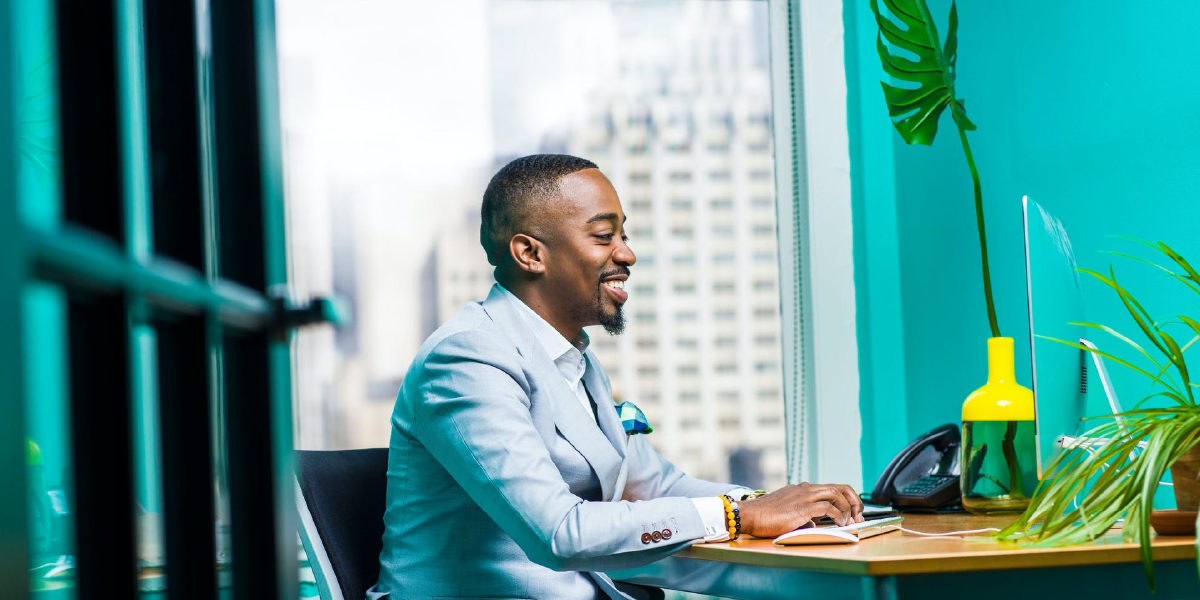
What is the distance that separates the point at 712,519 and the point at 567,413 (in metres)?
0.33

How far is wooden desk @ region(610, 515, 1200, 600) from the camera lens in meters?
1.25

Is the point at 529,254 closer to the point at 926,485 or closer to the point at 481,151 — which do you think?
the point at 926,485

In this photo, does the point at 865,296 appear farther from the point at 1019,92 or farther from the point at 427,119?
the point at 427,119

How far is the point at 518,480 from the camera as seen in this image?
1.50 m

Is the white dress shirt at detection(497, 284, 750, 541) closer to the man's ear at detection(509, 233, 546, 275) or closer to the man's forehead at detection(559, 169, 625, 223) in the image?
the man's ear at detection(509, 233, 546, 275)

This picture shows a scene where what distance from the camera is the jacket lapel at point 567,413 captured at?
5.69 ft

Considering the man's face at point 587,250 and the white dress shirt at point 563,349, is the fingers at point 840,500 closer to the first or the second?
the white dress shirt at point 563,349

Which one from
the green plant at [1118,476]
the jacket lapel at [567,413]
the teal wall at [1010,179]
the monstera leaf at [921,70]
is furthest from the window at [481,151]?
the green plant at [1118,476]

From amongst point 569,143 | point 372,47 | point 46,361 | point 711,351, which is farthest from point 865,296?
point 46,361

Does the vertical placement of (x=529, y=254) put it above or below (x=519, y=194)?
below

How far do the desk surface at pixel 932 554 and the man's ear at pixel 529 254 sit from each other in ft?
2.27

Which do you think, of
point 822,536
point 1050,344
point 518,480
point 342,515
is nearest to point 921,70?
point 1050,344

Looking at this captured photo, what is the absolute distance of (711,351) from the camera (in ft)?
10.0

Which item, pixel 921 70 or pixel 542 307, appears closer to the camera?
pixel 542 307
